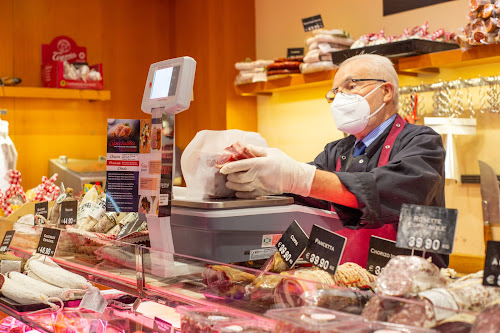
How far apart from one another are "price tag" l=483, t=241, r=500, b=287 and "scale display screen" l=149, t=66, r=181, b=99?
1044mm

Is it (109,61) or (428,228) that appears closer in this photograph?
(428,228)

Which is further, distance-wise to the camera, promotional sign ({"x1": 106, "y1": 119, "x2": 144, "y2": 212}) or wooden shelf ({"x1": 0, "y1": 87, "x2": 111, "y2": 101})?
wooden shelf ({"x1": 0, "y1": 87, "x2": 111, "y2": 101})

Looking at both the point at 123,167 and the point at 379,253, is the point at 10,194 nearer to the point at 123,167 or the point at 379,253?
the point at 123,167

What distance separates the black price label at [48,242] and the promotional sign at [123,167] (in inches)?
13.0

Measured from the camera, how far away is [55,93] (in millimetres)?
6383

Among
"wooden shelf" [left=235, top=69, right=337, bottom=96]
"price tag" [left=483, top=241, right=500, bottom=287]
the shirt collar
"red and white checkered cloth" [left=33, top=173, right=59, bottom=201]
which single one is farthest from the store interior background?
"price tag" [left=483, top=241, right=500, bottom=287]

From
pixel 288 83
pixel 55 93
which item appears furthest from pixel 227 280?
pixel 55 93

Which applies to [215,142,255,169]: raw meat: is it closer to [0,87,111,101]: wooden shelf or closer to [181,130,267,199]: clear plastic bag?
[181,130,267,199]: clear plastic bag

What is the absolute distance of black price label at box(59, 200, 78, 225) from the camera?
2.59 metres

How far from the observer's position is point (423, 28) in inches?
182

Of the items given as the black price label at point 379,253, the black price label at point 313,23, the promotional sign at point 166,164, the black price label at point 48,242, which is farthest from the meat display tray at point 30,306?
the black price label at point 313,23

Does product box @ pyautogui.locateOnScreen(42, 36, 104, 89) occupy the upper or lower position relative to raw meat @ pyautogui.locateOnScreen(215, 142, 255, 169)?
upper

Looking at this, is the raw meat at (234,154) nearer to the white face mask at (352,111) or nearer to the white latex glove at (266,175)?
the white latex glove at (266,175)

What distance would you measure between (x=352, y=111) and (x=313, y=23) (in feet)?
9.67
